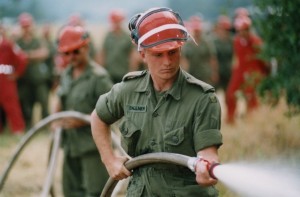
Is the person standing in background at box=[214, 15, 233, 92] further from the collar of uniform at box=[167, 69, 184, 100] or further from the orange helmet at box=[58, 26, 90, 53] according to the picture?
the collar of uniform at box=[167, 69, 184, 100]

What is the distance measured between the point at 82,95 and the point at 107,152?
292cm

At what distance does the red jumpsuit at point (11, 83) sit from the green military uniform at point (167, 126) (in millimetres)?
10463

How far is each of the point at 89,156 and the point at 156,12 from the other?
3536mm

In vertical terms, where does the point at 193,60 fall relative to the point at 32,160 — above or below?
above

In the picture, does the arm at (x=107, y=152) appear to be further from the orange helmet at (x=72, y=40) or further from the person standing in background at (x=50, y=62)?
the person standing in background at (x=50, y=62)

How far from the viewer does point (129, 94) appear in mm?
4746

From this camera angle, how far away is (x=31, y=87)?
54.4ft

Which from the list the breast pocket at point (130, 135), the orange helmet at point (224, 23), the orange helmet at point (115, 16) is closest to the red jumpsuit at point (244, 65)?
the orange helmet at point (224, 23)

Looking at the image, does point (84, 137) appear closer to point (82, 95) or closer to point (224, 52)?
point (82, 95)

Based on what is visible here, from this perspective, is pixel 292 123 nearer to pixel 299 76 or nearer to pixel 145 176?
pixel 299 76

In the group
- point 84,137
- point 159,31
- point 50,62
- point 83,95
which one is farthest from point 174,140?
point 50,62

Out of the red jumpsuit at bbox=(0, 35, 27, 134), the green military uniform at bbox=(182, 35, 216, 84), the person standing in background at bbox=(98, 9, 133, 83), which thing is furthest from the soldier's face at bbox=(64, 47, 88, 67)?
the green military uniform at bbox=(182, 35, 216, 84)

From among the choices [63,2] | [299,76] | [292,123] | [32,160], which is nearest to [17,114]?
[32,160]

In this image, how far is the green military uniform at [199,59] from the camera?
52.9ft
